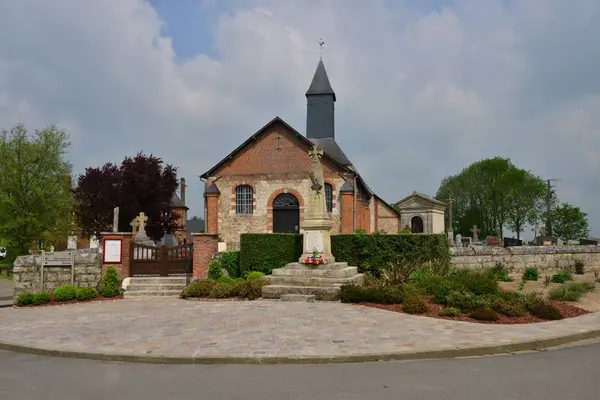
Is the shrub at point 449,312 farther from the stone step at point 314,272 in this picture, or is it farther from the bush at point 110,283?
the bush at point 110,283

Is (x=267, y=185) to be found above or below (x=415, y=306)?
above

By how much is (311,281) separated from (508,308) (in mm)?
5386

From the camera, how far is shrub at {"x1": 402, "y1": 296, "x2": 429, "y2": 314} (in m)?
10.5

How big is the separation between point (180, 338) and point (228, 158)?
1966 centimetres

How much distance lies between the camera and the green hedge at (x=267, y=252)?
1750 centimetres

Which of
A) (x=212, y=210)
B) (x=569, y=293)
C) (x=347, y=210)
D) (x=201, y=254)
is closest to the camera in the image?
(x=569, y=293)

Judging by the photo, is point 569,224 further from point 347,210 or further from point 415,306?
point 415,306

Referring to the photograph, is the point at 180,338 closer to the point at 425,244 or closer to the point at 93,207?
the point at 425,244

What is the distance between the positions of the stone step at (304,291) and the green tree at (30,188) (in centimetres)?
1958

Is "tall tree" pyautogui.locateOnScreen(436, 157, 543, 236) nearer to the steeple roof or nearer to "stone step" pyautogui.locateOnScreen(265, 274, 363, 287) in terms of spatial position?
the steeple roof

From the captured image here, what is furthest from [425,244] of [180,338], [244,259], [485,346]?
[180,338]

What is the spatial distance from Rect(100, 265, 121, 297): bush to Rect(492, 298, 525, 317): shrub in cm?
1057

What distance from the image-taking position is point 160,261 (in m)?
16.2

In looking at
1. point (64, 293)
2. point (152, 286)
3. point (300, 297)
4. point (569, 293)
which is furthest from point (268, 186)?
point (569, 293)
